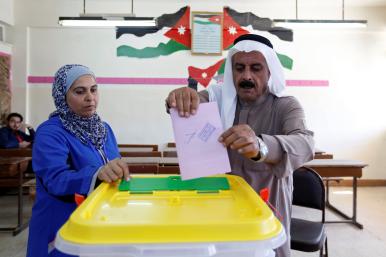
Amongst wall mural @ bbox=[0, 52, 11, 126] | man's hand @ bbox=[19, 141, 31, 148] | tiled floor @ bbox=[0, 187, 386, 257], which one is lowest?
tiled floor @ bbox=[0, 187, 386, 257]

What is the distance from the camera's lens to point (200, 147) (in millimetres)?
978

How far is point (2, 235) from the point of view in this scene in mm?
3926

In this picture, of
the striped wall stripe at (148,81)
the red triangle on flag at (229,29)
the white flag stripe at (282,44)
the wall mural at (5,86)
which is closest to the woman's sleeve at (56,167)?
the striped wall stripe at (148,81)

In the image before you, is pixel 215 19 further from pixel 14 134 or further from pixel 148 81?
pixel 14 134

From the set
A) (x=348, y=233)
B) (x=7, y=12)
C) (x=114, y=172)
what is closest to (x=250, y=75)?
(x=114, y=172)

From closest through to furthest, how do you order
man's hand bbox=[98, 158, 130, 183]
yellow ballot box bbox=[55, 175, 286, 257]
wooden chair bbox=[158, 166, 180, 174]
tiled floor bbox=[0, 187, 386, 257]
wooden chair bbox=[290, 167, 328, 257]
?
yellow ballot box bbox=[55, 175, 286, 257] → man's hand bbox=[98, 158, 130, 183] → wooden chair bbox=[290, 167, 328, 257] → tiled floor bbox=[0, 187, 386, 257] → wooden chair bbox=[158, 166, 180, 174]

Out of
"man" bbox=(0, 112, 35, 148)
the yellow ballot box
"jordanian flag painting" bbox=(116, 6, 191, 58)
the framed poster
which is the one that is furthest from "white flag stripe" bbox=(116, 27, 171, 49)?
the yellow ballot box

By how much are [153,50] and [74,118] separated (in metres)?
5.15

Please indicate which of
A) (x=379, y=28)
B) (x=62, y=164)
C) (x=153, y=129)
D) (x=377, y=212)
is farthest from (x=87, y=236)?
(x=379, y=28)

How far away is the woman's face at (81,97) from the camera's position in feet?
4.99

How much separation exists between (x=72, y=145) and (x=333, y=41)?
625 cm

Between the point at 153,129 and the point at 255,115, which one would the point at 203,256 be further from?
the point at 153,129

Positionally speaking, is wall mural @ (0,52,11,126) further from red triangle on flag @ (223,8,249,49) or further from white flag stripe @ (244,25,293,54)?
white flag stripe @ (244,25,293,54)

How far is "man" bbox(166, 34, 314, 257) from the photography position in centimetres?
114
